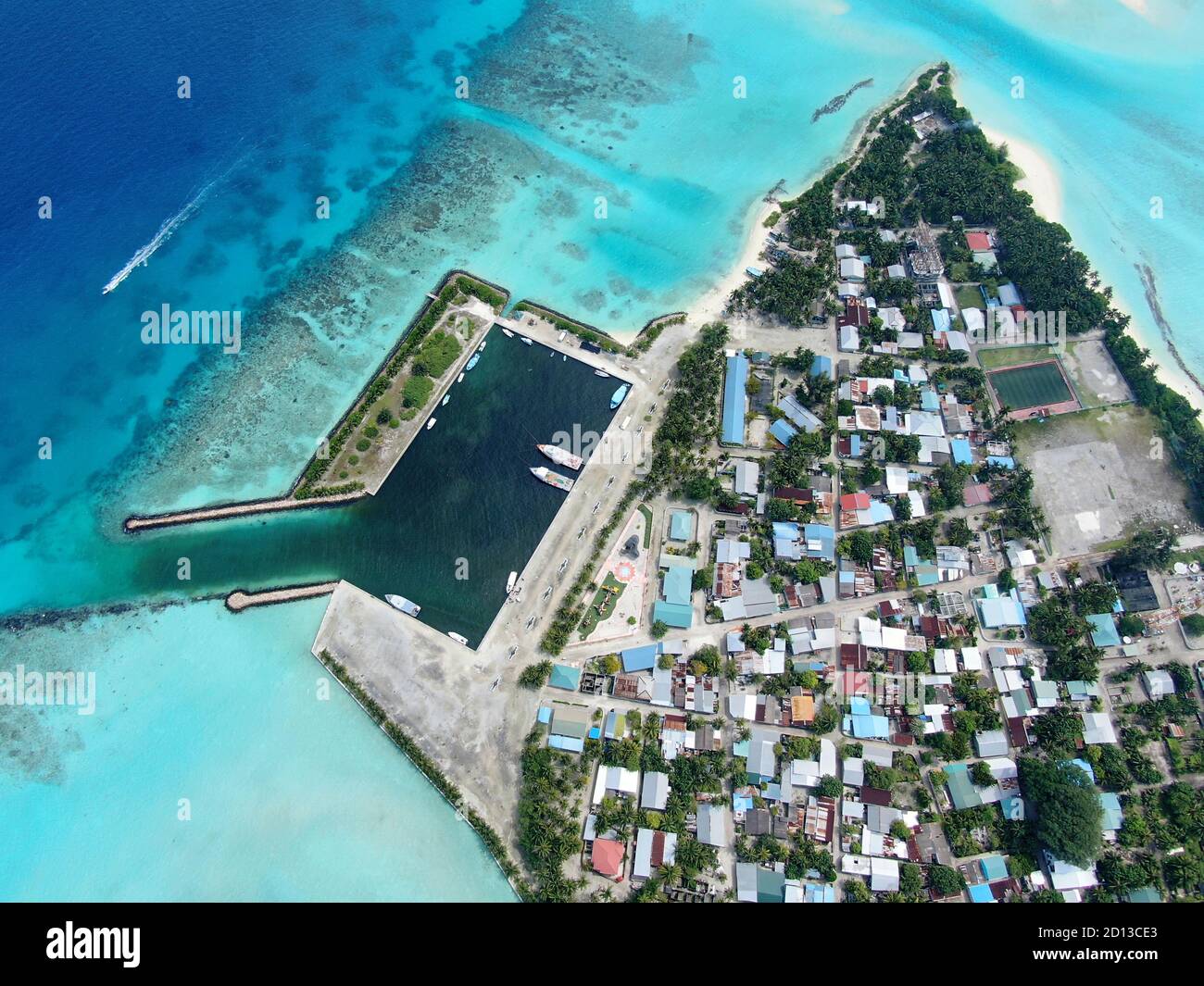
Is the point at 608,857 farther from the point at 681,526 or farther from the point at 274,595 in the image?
the point at 274,595

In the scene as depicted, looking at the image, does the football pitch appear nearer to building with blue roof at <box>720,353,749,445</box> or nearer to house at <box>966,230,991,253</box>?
house at <box>966,230,991,253</box>

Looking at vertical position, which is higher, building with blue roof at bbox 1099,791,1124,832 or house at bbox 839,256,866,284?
house at bbox 839,256,866,284

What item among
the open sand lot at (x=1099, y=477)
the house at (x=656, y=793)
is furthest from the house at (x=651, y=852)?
the open sand lot at (x=1099, y=477)

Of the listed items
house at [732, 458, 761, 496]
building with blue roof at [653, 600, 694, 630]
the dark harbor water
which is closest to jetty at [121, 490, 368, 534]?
the dark harbor water

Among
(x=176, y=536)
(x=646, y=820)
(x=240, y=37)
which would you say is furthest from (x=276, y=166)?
(x=646, y=820)

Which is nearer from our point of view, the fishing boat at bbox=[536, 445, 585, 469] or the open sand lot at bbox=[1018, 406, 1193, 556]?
the open sand lot at bbox=[1018, 406, 1193, 556]
